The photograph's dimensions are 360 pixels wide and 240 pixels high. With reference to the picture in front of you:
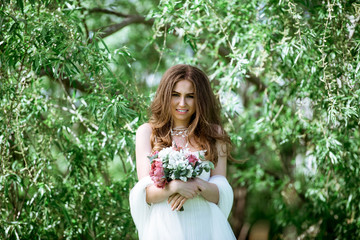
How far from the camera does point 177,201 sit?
296 cm

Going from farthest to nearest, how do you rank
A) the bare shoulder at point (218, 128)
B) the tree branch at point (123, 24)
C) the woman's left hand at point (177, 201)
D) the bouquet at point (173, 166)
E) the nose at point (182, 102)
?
the tree branch at point (123, 24)
the bare shoulder at point (218, 128)
the nose at point (182, 102)
the woman's left hand at point (177, 201)
the bouquet at point (173, 166)

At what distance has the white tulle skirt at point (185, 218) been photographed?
9.93 ft

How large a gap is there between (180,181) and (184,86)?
2.35 feet

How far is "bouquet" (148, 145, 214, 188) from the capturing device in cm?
285

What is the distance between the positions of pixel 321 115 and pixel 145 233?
246 centimetres

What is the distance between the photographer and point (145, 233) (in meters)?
3.11

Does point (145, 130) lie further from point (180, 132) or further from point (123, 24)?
point (123, 24)

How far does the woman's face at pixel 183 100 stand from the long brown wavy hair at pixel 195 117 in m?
0.03

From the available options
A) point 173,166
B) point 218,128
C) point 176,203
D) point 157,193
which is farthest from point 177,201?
point 218,128

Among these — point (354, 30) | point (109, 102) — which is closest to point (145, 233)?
point (109, 102)

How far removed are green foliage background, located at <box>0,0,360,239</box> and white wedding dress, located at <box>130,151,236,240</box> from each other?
0.44m

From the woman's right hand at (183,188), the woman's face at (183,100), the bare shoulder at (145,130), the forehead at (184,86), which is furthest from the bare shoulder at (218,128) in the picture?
the woman's right hand at (183,188)

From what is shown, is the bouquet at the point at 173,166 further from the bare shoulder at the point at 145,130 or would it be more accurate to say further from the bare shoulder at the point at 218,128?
the bare shoulder at the point at 218,128

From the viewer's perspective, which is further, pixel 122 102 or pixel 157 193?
pixel 122 102
